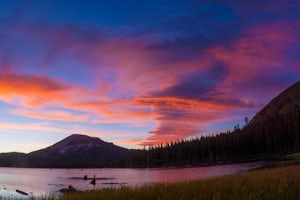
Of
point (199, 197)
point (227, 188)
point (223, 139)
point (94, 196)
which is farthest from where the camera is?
point (223, 139)

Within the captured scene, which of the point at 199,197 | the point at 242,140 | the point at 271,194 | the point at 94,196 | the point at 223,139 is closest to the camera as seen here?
the point at 94,196

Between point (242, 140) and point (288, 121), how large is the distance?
71.7ft

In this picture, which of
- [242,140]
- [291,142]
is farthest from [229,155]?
[291,142]

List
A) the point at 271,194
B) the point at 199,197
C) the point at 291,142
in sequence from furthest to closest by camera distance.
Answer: the point at 291,142 → the point at 271,194 → the point at 199,197

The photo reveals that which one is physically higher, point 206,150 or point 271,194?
point 206,150

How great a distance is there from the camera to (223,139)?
18725 cm

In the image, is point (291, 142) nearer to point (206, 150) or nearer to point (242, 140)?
point (242, 140)

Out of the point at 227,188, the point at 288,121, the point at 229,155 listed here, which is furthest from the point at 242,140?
the point at 227,188

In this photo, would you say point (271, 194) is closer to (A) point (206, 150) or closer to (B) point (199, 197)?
(B) point (199, 197)

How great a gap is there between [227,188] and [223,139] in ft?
570

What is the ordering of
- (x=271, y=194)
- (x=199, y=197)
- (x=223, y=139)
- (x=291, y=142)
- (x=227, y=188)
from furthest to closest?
(x=223, y=139) < (x=291, y=142) < (x=227, y=188) < (x=271, y=194) < (x=199, y=197)

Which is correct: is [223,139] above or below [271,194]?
above

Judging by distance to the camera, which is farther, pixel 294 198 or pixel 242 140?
pixel 242 140

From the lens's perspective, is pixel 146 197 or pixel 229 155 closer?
Result: pixel 146 197
